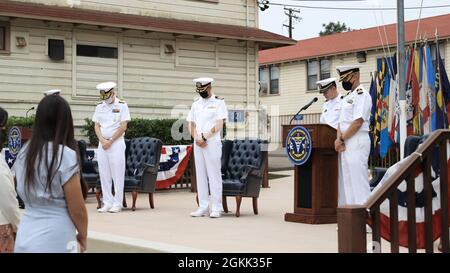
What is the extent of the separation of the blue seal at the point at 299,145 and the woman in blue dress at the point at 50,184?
4.75 m

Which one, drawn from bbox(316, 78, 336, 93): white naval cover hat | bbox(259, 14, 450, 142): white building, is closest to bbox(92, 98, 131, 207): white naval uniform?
bbox(316, 78, 336, 93): white naval cover hat

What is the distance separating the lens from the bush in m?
14.4

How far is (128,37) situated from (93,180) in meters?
7.11

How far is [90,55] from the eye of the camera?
17.0 meters

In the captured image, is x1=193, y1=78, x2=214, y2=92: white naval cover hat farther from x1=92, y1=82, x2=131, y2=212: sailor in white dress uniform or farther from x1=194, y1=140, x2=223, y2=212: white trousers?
x1=92, y1=82, x2=131, y2=212: sailor in white dress uniform

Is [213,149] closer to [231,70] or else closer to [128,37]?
[128,37]

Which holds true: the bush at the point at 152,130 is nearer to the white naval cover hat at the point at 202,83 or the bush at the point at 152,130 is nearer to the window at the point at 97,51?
A: the window at the point at 97,51

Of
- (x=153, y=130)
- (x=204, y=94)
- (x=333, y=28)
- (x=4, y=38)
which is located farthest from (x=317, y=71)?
(x=333, y=28)

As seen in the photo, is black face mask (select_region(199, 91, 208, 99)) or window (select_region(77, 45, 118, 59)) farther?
window (select_region(77, 45, 118, 59))

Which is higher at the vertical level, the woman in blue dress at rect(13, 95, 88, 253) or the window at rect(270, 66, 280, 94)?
the window at rect(270, 66, 280, 94)

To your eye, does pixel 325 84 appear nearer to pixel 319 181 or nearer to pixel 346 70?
pixel 346 70

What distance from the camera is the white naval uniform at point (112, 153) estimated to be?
33.1ft

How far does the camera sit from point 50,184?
369 cm

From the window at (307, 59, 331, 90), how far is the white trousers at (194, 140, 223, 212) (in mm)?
21000
